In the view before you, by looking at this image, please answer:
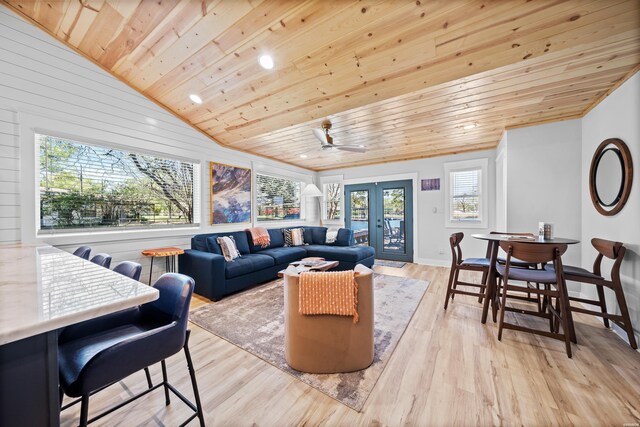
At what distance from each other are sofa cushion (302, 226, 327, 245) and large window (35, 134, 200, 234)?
2464 mm

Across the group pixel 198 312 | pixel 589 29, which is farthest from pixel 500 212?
pixel 198 312

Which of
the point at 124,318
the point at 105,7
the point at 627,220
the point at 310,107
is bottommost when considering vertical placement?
the point at 124,318

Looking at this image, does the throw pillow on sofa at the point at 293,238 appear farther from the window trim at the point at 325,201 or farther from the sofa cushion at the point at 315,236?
the window trim at the point at 325,201

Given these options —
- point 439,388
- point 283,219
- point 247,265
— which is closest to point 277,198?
point 283,219

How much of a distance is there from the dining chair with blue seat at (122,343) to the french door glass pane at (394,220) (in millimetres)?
5251

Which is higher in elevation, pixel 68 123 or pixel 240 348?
pixel 68 123

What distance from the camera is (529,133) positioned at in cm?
351

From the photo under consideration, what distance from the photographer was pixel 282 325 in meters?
2.58

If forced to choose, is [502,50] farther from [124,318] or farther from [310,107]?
[124,318]

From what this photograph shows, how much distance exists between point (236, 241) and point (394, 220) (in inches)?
148

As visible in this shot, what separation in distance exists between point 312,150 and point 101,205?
11.5ft

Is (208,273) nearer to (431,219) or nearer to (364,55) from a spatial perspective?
(364,55)

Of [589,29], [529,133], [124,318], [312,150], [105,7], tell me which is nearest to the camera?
[124,318]

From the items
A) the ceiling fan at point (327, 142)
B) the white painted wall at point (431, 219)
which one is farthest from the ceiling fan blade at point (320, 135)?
the white painted wall at point (431, 219)
